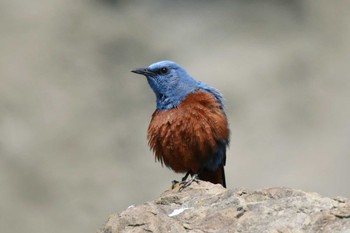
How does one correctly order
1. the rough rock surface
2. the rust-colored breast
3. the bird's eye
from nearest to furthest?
1. the rough rock surface
2. the rust-colored breast
3. the bird's eye

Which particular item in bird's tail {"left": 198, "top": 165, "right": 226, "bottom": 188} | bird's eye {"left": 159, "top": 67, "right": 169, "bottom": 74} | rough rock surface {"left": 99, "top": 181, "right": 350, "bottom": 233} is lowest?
rough rock surface {"left": 99, "top": 181, "right": 350, "bottom": 233}

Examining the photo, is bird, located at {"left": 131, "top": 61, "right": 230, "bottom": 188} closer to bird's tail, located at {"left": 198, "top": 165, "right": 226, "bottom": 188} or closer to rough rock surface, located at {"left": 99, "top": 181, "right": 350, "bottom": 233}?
bird's tail, located at {"left": 198, "top": 165, "right": 226, "bottom": 188}

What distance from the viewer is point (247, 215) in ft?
19.8

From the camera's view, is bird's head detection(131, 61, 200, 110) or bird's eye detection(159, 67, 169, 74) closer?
bird's head detection(131, 61, 200, 110)

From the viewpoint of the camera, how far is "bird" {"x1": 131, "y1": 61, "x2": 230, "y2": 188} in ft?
28.3

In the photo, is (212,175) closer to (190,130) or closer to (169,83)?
(190,130)

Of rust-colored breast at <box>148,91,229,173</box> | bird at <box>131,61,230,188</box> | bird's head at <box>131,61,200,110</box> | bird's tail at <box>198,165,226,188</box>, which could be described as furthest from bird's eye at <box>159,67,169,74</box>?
bird's tail at <box>198,165,226,188</box>

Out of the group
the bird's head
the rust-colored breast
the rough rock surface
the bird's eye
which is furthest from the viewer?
the bird's eye

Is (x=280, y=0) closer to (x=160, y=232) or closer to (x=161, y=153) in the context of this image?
(x=161, y=153)

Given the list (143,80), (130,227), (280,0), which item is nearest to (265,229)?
(130,227)

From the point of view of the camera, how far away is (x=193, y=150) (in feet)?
28.3

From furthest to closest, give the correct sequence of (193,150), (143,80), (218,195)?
(143,80)
(193,150)
(218,195)

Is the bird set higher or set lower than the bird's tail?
higher

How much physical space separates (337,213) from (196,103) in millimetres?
3187
